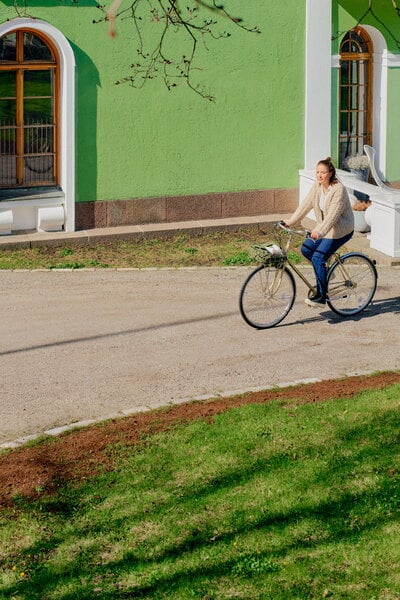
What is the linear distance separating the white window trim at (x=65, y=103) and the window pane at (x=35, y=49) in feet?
0.76

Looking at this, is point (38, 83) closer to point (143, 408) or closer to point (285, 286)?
point (285, 286)

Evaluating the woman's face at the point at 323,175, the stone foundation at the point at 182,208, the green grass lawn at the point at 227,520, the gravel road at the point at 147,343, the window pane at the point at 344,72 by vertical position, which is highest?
the window pane at the point at 344,72

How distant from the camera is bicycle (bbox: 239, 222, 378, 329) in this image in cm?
1358

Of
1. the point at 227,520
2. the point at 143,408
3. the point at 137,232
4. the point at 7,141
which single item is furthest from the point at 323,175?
the point at 7,141

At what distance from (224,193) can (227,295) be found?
447cm

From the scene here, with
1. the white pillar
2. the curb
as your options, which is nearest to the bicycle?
the curb

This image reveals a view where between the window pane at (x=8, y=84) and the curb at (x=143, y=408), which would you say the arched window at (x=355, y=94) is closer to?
the window pane at (x=8, y=84)

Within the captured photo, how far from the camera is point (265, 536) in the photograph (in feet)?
27.0

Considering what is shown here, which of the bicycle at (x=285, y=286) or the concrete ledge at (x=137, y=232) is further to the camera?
the concrete ledge at (x=137, y=232)

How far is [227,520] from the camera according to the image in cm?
849

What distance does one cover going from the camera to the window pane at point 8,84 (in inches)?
715

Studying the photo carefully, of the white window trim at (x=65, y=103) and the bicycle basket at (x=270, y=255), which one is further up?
the white window trim at (x=65, y=103)

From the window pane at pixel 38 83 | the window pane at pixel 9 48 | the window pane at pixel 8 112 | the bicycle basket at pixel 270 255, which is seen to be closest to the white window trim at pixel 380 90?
the window pane at pixel 38 83

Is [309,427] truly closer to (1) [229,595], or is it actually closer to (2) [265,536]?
(2) [265,536]
